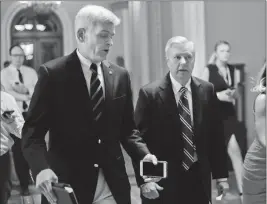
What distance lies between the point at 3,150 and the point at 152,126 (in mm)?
772

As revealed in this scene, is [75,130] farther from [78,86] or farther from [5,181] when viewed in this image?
[5,181]

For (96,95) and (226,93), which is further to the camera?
(226,93)

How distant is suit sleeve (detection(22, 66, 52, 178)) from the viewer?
7.32 feet

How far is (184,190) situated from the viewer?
8.16ft

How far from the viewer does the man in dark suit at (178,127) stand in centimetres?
248

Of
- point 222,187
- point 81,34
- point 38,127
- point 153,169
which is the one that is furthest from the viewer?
point 222,187

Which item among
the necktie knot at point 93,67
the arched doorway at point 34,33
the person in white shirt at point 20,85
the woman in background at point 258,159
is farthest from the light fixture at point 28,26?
the woman in background at point 258,159

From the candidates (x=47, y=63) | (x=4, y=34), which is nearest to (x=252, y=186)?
(x=47, y=63)

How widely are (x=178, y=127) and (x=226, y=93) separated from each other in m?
0.36

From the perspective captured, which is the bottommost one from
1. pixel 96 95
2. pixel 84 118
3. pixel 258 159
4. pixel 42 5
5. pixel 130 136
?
pixel 258 159

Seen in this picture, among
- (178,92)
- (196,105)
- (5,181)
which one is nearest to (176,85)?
(178,92)

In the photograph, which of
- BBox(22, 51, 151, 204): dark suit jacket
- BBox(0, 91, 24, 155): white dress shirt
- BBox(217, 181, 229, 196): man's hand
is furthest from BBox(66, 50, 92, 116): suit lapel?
BBox(217, 181, 229, 196): man's hand

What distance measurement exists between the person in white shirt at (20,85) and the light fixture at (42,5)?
217 mm

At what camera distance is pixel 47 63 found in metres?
2.35
